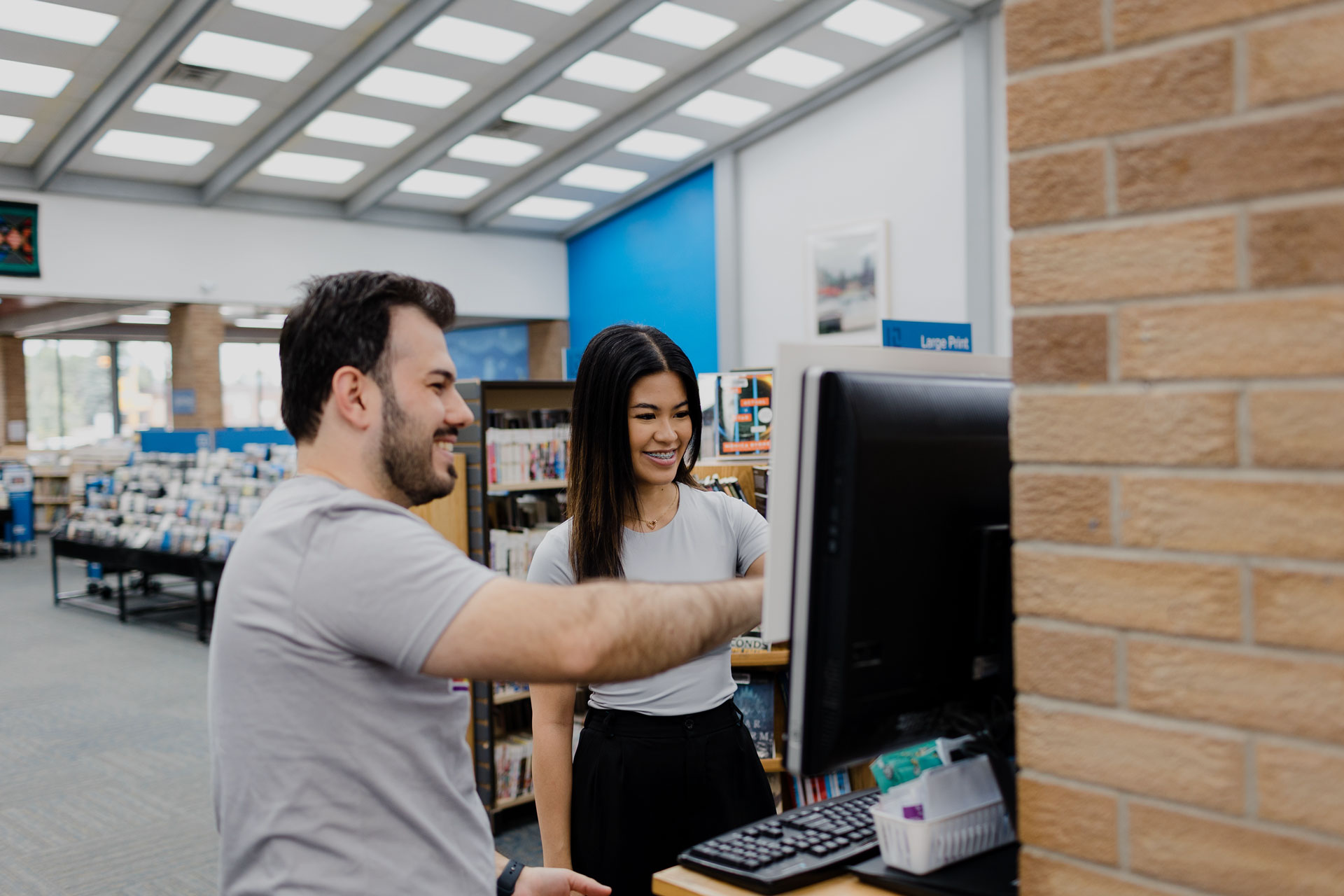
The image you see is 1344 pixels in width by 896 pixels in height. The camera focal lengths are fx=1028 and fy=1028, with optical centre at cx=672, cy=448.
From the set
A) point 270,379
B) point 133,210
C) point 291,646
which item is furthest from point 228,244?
point 291,646

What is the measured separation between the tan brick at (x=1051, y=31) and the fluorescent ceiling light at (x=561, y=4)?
8669 mm

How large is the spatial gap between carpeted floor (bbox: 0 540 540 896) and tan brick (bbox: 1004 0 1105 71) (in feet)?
11.2

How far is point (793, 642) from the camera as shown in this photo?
1.01 metres

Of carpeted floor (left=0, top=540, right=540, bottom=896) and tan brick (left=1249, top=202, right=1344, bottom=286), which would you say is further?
carpeted floor (left=0, top=540, right=540, bottom=896)

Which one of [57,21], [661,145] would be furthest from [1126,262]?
[661,145]

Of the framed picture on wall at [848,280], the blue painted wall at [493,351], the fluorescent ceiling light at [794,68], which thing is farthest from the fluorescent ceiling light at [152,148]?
the framed picture on wall at [848,280]

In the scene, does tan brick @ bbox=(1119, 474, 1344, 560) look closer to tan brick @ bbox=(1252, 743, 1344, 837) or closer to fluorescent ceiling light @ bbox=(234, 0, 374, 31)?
tan brick @ bbox=(1252, 743, 1344, 837)

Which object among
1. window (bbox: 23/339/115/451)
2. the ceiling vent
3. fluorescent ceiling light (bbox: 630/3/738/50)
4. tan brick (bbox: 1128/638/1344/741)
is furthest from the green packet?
window (bbox: 23/339/115/451)

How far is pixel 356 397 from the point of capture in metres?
1.23

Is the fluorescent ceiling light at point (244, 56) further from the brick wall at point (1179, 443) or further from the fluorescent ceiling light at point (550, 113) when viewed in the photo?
the brick wall at point (1179, 443)

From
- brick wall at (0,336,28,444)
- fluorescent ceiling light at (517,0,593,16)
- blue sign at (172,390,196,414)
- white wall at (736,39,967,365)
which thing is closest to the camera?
fluorescent ceiling light at (517,0,593,16)

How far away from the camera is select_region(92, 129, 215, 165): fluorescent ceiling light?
33.2ft

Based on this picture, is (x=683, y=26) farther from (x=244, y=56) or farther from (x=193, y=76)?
(x=193, y=76)

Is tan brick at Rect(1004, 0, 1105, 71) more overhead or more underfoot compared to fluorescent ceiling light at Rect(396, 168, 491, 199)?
more underfoot
